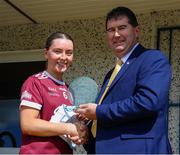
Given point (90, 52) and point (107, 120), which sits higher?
point (90, 52)

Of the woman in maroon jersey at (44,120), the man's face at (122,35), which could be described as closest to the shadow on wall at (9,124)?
the woman in maroon jersey at (44,120)

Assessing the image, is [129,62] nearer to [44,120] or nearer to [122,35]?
Answer: [122,35]

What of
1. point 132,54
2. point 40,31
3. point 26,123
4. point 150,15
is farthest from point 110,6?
point 26,123

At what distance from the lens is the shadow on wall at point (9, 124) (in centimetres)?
524

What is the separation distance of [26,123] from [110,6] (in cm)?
203

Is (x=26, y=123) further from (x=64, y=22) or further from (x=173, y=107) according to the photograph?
(x=64, y=22)

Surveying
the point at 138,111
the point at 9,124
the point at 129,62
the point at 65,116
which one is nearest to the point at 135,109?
the point at 138,111

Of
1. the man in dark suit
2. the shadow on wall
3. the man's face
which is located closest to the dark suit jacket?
the man in dark suit

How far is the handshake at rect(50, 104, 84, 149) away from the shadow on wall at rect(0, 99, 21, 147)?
2464mm

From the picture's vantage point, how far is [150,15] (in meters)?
4.66

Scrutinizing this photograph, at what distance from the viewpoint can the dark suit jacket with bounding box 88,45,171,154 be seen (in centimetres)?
253

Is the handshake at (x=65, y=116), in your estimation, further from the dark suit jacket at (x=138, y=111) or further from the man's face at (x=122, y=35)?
the man's face at (x=122, y=35)

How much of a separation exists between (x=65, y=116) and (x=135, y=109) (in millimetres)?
503

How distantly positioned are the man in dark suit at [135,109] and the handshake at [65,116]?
118 millimetres
